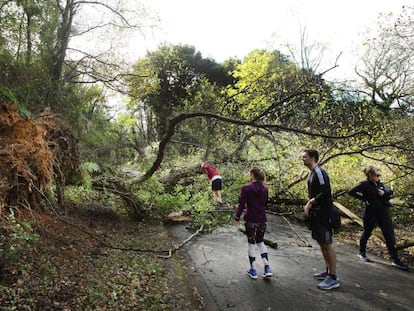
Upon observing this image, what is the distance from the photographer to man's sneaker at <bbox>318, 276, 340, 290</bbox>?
471 cm

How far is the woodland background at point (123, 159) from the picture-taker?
442cm

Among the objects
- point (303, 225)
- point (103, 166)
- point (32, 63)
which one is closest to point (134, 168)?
point (103, 166)

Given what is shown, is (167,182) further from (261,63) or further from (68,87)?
(261,63)

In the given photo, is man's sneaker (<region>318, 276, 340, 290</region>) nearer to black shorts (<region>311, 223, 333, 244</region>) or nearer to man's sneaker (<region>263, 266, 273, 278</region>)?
black shorts (<region>311, 223, 333, 244</region>)

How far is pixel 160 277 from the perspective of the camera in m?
4.95

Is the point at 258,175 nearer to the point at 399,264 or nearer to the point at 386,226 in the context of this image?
the point at 386,226

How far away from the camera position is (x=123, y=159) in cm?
1367

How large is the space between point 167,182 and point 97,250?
17.6 feet

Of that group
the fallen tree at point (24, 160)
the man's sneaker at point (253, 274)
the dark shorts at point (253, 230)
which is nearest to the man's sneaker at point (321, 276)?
the man's sneaker at point (253, 274)

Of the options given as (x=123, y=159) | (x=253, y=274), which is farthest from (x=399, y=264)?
(x=123, y=159)

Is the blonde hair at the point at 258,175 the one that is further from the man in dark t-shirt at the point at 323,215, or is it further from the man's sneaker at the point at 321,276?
the man's sneaker at the point at 321,276

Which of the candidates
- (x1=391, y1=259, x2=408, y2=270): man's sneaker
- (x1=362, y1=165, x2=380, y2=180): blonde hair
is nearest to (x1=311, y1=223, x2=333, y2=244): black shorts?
(x1=362, y1=165, x2=380, y2=180): blonde hair

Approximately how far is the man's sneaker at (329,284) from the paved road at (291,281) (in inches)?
3.1

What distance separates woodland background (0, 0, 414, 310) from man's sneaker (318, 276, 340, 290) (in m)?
1.91
